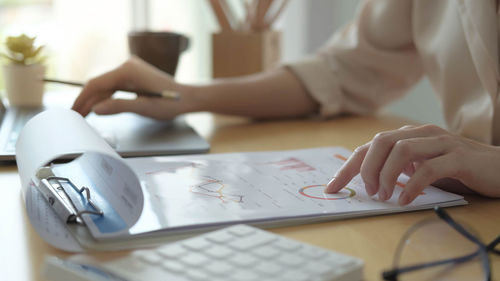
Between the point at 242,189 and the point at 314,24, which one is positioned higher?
the point at 314,24

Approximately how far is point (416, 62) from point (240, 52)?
1.24 feet

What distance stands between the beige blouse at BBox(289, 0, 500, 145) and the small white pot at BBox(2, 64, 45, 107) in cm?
46

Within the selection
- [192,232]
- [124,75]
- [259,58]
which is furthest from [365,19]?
[192,232]

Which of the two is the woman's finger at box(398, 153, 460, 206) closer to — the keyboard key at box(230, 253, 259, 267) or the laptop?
the keyboard key at box(230, 253, 259, 267)

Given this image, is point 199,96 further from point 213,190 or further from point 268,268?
point 268,268

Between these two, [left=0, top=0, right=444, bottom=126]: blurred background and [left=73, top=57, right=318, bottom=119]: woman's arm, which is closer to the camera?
[left=73, top=57, right=318, bottom=119]: woman's arm

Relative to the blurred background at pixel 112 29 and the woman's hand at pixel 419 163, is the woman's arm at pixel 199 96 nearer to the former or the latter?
the woman's hand at pixel 419 163

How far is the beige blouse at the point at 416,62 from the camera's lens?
31.7 inches

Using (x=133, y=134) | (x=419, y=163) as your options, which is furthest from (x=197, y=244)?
(x=133, y=134)

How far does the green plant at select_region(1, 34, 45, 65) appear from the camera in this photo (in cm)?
105

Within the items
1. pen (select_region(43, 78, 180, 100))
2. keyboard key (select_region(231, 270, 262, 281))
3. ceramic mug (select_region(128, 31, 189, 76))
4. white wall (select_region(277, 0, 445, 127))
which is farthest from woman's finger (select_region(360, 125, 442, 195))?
white wall (select_region(277, 0, 445, 127))

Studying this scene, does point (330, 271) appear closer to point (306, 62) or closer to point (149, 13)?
point (306, 62)

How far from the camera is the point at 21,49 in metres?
1.07

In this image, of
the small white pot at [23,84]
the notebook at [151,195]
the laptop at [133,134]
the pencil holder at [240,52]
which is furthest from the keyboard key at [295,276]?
the pencil holder at [240,52]
